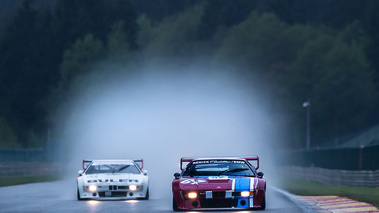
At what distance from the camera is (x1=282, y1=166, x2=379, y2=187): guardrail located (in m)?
32.5

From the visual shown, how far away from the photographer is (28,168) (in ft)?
165

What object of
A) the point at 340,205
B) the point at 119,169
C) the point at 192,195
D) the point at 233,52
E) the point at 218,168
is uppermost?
the point at 233,52

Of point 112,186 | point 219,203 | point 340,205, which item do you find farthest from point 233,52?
point 219,203

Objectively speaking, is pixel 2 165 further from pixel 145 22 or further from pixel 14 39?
pixel 145 22

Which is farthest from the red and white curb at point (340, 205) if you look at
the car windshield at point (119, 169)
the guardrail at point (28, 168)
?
the guardrail at point (28, 168)

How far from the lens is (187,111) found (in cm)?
7400

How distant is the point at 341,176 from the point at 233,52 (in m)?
82.2

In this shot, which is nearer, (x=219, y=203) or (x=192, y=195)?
(x=219, y=203)

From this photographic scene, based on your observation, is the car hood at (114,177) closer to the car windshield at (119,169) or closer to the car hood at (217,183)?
the car windshield at (119,169)

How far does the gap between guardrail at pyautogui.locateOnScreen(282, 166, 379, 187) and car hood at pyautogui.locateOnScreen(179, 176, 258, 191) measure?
15.0 metres

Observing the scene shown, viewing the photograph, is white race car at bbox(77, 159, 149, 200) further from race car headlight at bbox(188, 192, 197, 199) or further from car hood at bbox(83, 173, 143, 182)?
race car headlight at bbox(188, 192, 197, 199)

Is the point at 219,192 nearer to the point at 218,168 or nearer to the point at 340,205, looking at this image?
the point at 218,168

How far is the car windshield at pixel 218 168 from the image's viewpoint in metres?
18.3

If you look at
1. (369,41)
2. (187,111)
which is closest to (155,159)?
(187,111)
